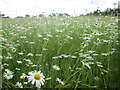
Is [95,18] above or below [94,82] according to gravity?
above

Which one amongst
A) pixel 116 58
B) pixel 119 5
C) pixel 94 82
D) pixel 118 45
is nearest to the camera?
pixel 94 82

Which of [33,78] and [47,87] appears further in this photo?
[47,87]

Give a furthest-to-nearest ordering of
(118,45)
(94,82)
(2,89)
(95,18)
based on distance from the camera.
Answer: (95,18) < (118,45) < (94,82) < (2,89)

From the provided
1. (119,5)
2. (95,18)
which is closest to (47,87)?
(119,5)

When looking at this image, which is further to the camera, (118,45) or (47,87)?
(118,45)

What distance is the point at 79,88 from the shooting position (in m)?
0.88

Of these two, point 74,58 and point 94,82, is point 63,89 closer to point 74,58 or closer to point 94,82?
point 94,82

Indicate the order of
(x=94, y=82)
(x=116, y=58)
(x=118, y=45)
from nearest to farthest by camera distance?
(x=94, y=82) < (x=116, y=58) < (x=118, y=45)

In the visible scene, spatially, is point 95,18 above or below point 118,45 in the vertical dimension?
above

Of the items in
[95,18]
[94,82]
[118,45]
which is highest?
[95,18]

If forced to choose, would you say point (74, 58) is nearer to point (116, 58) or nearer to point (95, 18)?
point (116, 58)

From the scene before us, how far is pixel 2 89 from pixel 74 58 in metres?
0.67

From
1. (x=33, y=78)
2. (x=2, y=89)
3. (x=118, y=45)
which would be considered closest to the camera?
(x=33, y=78)

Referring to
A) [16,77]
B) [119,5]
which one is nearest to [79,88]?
[16,77]
